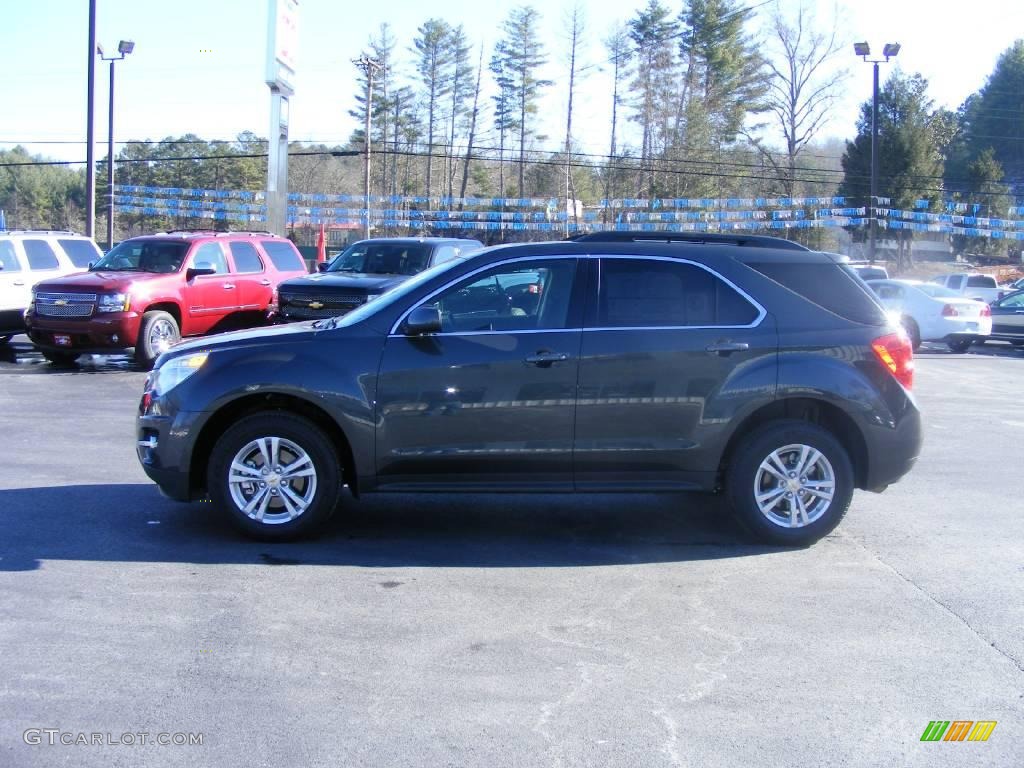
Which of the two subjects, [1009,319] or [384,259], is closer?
[384,259]

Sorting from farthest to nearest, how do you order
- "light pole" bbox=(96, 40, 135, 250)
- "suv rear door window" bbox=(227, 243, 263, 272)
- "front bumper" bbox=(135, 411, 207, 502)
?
"light pole" bbox=(96, 40, 135, 250)
"suv rear door window" bbox=(227, 243, 263, 272)
"front bumper" bbox=(135, 411, 207, 502)

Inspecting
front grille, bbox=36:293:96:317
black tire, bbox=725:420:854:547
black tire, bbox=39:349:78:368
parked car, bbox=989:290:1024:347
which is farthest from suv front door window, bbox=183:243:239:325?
parked car, bbox=989:290:1024:347

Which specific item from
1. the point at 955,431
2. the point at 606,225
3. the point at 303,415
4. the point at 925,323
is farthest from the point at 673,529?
the point at 606,225

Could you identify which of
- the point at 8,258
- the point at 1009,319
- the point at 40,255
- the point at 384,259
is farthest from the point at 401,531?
the point at 1009,319

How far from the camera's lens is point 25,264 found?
16.6 metres

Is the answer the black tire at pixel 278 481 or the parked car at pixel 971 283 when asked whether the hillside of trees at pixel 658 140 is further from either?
the black tire at pixel 278 481

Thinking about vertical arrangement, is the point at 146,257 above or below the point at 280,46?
below

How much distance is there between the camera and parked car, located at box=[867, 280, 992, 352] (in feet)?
73.1

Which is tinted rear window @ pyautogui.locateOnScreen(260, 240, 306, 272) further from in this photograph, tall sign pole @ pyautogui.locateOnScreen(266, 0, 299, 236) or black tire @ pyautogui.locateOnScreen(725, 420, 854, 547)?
black tire @ pyautogui.locateOnScreen(725, 420, 854, 547)

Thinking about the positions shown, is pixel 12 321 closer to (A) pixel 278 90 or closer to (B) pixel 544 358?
(A) pixel 278 90

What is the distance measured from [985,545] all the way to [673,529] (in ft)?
6.46

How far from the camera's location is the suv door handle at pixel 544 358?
615cm

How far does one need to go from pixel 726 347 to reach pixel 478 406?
1543mm

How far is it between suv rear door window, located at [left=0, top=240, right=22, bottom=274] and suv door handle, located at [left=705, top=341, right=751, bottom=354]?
13617 millimetres
